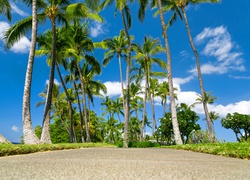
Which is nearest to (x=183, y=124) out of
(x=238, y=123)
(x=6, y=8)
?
(x=238, y=123)

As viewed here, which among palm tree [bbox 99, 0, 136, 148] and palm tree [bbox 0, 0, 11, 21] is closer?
palm tree [bbox 0, 0, 11, 21]

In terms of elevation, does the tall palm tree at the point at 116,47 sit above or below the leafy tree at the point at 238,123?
above

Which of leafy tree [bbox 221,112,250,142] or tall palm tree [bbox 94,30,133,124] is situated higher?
tall palm tree [bbox 94,30,133,124]

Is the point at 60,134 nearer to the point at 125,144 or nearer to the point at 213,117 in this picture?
the point at 125,144

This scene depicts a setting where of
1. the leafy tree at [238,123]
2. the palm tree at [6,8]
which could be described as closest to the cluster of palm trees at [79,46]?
the palm tree at [6,8]

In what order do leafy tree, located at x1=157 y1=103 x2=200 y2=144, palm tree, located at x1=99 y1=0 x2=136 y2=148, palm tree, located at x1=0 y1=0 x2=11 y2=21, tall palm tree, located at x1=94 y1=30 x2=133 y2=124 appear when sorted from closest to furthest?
palm tree, located at x1=0 y1=0 x2=11 y2=21
palm tree, located at x1=99 y1=0 x2=136 y2=148
tall palm tree, located at x1=94 y1=30 x2=133 y2=124
leafy tree, located at x1=157 y1=103 x2=200 y2=144

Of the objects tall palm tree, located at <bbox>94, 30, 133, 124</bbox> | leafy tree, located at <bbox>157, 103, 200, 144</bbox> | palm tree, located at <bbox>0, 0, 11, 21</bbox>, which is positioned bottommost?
leafy tree, located at <bbox>157, 103, 200, 144</bbox>

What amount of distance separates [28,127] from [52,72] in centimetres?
395

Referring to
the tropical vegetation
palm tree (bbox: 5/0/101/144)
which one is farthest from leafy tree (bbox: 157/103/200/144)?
palm tree (bbox: 5/0/101/144)

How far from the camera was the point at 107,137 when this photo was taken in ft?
130

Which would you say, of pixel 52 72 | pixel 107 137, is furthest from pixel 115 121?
pixel 52 72

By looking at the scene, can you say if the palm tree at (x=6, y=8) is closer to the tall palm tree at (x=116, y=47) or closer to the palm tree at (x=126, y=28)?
the palm tree at (x=126, y=28)

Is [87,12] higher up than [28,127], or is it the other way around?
[87,12]

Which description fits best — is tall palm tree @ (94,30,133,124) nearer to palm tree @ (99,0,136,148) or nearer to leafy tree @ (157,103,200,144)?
palm tree @ (99,0,136,148)
